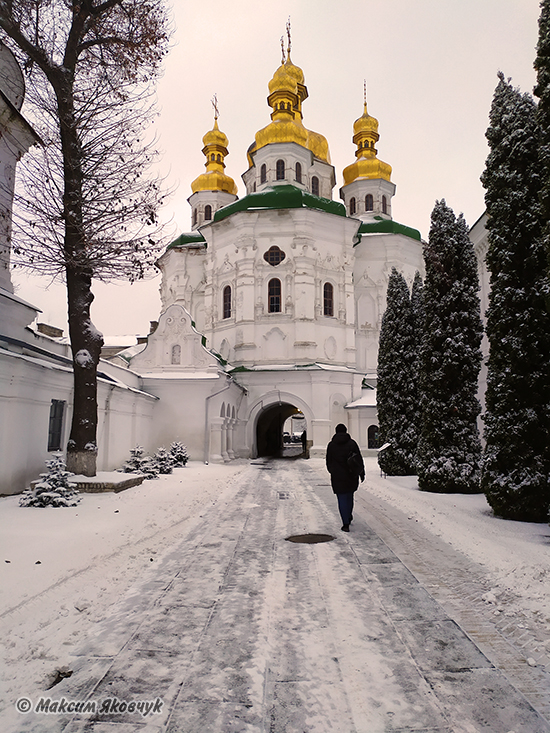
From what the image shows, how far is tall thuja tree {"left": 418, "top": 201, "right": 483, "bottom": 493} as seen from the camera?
13172mm

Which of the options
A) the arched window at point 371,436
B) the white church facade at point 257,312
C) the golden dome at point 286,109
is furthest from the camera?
the golden dome at point 286,109

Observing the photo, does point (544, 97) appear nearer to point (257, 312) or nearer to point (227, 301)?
point (257, 312)

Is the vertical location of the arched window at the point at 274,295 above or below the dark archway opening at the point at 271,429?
above

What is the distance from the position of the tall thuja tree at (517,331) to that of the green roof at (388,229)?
27750 millimetres

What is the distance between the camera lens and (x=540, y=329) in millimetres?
9242

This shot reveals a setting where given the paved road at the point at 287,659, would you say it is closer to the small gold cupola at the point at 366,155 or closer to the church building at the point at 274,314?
the church building at the point at 274,314

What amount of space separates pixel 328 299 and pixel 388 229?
8.86 meters

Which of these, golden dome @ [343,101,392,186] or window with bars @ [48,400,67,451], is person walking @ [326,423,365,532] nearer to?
window with bars @ [48,400,67,451]

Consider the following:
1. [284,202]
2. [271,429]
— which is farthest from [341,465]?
[271,429]

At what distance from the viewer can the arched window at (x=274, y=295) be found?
105 ft

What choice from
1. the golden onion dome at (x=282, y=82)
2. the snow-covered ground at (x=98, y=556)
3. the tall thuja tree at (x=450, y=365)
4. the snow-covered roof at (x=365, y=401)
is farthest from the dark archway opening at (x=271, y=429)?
the snow-covered ground at (x=98, y=556)

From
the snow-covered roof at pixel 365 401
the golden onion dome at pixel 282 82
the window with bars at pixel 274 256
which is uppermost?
the golden onion dome at pixel 282 82

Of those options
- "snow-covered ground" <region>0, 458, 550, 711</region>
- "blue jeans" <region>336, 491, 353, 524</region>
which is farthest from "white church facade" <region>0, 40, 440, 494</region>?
"blue jeans" <region>336, 491, 353, 524</region>

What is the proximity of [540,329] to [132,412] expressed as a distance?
1514 cm
